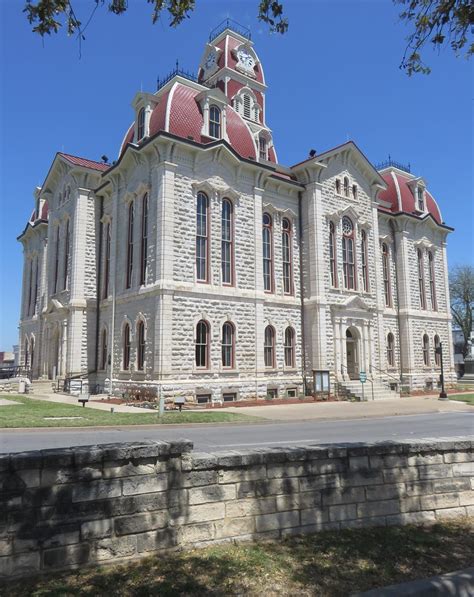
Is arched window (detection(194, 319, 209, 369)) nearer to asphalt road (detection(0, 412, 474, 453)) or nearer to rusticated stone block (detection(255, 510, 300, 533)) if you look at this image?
asphalt road (detection(0, 412, 474, 453))

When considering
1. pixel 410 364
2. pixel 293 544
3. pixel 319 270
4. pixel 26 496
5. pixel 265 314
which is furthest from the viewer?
pixel 410 364

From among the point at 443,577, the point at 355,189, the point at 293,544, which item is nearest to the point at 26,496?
the point at 293,544

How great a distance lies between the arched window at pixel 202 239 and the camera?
25781 mm

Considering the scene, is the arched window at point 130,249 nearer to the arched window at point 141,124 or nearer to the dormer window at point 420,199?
the arched window at point 141,124

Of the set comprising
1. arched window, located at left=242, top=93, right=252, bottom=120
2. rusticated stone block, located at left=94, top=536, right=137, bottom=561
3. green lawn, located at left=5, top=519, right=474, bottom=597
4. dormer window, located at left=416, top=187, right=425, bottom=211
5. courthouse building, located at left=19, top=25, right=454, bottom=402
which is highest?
arched window, located at left=242, top=93, right=252, bottom=120

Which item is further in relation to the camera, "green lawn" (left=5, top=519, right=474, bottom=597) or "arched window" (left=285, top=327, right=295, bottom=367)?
"arched window" (left=285, top=327, right=295, bottom=367)

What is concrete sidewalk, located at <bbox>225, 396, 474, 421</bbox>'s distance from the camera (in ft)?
66.1

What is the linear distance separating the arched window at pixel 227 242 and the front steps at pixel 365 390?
32.7 ft

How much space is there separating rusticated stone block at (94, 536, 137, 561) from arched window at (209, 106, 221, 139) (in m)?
25.9

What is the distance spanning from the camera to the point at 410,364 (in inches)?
1448

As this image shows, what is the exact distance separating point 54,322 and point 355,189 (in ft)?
76.7

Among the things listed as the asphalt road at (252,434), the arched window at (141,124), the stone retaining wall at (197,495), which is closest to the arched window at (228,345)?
the asphalt road at (252,434)

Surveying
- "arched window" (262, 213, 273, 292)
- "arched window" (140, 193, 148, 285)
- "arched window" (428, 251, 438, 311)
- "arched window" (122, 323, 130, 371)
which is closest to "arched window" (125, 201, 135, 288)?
"arched window" (140, 193, 148, 285)

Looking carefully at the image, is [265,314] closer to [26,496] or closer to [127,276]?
[127,276]
